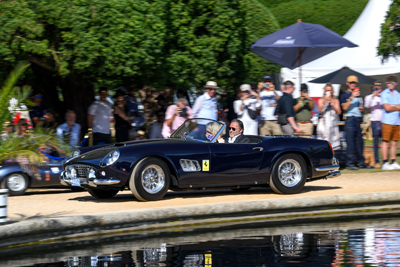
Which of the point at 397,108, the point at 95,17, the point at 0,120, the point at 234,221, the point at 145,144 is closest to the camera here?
the point at 0,120

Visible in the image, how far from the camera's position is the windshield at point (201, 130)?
9.43 metres

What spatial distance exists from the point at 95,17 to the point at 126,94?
215cm

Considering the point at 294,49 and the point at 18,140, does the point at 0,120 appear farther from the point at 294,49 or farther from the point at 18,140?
the point at 294,49

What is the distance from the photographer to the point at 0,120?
24.0 ft

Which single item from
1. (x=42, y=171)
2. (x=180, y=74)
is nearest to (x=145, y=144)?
(x=42, y=171)

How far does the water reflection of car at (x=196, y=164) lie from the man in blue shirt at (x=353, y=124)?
3108 millimetres

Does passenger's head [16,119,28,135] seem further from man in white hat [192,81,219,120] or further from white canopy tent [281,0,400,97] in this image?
white canopy tent [281,0,400,97]

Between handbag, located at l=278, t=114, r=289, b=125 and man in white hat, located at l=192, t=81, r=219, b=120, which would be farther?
handbag, located at l=278, t=114, r=289, b=125

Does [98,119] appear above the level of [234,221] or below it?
above

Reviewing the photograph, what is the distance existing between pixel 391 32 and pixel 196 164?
10835 mm

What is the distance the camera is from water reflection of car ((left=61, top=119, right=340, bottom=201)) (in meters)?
8.53

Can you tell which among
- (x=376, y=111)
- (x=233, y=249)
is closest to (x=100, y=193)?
(x=233, y=249)

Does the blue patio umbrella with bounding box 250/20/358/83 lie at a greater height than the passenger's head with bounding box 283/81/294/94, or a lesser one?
greater

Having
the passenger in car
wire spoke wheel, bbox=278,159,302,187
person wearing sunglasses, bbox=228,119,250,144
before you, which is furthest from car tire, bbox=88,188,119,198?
wire spoke wheel, bbox=278,159,302,187
